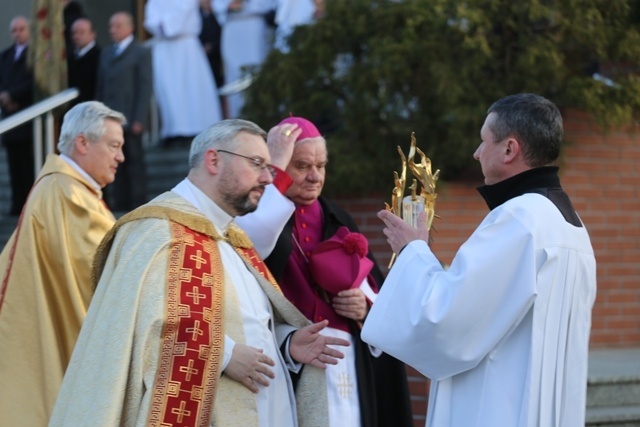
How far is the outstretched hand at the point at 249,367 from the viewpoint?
4617 millimetres

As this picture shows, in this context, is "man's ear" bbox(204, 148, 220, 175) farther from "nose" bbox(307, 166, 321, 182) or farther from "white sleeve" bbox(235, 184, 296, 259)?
"nose" bbox(307, 166, 321, 182)

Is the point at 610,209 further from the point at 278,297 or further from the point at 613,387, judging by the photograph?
the point at 278,297

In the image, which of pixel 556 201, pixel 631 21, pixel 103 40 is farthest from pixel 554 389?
pixel 103 40

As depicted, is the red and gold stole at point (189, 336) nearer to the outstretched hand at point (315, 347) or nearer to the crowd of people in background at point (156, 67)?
the outstretched hand at point (315, 347)

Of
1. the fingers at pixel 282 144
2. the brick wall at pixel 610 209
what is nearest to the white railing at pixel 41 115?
the brick wall at pixel 610 209

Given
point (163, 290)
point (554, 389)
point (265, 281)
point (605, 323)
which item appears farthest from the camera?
point (605, 323)

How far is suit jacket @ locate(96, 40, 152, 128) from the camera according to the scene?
32.6ft

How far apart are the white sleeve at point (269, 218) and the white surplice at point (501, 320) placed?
0.93 m

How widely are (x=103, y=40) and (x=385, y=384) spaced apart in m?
9.91

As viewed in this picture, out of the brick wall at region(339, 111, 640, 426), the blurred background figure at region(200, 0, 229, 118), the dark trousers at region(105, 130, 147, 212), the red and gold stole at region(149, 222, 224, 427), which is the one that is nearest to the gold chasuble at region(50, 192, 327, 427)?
the red and gold stole at region(149, 222, 224, 427)

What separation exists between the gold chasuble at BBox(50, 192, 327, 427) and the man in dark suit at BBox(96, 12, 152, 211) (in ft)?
15.7

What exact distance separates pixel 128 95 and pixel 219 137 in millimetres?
5325

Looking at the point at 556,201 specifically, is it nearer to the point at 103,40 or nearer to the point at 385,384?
the point at 385,384

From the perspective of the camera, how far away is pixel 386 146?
8125 mm
